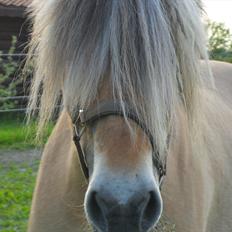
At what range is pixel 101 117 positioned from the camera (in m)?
2.14

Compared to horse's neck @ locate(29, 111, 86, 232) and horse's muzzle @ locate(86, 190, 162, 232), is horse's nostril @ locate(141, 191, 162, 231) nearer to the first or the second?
horse's muzzle @ locate(86, 190, 162, 232)

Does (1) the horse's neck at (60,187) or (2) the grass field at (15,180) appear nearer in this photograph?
(1) the horse's neck at (60,187)

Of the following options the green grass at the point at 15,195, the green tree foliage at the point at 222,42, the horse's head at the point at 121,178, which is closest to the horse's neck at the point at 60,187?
the horse's head at the point at 121,178

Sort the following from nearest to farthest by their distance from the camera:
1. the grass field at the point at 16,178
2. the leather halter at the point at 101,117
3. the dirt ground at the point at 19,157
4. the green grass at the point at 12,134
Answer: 1. the leather halter at the point at 101,117
2. the grass field at the point at 16,178
3. the dirt ground at the point at 19,157
4. the green grass at the point at 12,134

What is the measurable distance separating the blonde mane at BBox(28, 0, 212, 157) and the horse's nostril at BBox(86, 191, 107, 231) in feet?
1.05

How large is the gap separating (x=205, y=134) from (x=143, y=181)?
1.24 metres

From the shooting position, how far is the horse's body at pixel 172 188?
2.57 metres

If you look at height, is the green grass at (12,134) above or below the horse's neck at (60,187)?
below

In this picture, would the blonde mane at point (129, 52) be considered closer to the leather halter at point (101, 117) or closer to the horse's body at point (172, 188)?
the leather halter at point (101, 117)

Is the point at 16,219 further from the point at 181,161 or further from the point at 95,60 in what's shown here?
the point at 95,60

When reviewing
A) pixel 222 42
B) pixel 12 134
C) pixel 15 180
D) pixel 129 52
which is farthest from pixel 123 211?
pixel 222 42

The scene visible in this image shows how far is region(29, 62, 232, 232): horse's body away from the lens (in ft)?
8.43

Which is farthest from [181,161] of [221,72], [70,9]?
[221,72]

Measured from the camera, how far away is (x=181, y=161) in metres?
2.71
